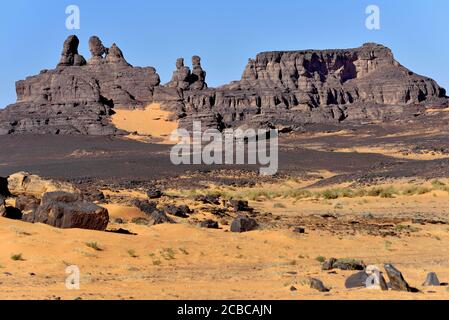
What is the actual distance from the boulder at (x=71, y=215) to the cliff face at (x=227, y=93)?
3287 inches

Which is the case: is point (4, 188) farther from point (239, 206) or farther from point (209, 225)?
point (239, 206)

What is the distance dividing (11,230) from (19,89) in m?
110

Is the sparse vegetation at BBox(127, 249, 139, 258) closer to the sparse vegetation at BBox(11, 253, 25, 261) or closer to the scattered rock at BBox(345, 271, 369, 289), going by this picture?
the sparse vegetation at BBox(11, 253, 25, 261)

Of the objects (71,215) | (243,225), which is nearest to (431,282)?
(71,215)

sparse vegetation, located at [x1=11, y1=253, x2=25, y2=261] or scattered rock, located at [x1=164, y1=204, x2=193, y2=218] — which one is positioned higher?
scattered rock, located at [x1=164, y1=204, x2=193, y2=218]

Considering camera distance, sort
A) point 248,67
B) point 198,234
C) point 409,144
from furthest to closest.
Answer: point 248,67 → point 409,144 → point 198,234

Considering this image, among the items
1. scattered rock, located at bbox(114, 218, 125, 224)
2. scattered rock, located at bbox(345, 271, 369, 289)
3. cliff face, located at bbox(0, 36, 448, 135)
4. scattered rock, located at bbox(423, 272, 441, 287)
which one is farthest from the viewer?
cliff face, located at bbox(0, 36, 448, 135)

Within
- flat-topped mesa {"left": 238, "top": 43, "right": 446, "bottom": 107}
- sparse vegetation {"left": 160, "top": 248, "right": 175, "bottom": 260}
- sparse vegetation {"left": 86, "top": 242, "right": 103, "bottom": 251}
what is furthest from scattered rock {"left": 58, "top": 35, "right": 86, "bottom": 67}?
sparse vegetation {"left": 86, "top": 242, "right": 103, "bottom": 251}

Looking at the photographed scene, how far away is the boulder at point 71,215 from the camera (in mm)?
19219

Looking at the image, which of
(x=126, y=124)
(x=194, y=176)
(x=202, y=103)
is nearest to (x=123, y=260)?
(x=194, y=176)

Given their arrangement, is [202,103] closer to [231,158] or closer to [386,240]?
[231,158]

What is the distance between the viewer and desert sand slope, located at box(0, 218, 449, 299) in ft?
40.5

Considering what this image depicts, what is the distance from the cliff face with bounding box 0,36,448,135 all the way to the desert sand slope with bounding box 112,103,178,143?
1693 millimetres

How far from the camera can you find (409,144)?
84.8m
